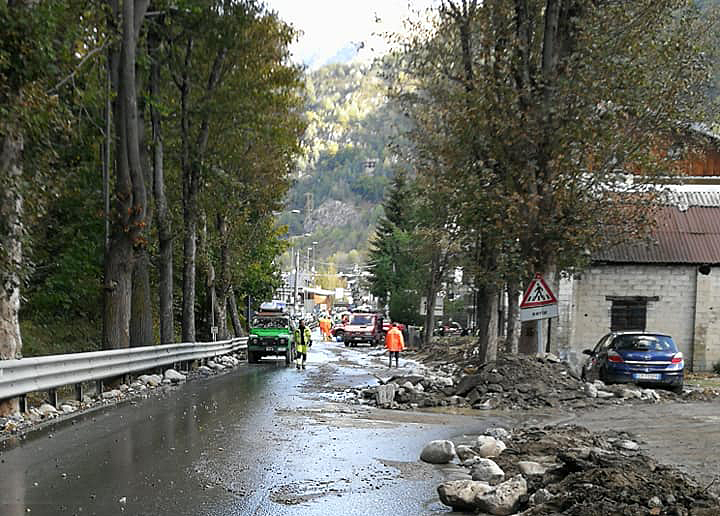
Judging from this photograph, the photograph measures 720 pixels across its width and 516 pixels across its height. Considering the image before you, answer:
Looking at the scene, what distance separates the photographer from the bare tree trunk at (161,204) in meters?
27.8

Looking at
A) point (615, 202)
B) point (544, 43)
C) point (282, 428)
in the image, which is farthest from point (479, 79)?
point (282, 428)

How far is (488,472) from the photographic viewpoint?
29.8 ft

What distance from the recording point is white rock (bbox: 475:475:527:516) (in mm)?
7625

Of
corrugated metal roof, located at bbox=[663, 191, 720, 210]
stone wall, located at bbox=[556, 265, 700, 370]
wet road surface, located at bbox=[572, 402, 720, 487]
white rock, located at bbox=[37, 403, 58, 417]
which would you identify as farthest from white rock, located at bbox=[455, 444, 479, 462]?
corrugated metal roof, located at bbox=[663, 191, 720, 210]

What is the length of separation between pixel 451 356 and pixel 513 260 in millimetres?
16136

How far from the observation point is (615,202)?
2445 cm

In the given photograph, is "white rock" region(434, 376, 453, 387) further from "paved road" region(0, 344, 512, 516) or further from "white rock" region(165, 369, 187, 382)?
"white rock" region(165, 369, 187, 382)

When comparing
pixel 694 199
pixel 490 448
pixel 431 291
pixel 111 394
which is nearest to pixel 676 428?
pixel 490 448

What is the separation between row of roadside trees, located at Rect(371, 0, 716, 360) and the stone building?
19.2 feet

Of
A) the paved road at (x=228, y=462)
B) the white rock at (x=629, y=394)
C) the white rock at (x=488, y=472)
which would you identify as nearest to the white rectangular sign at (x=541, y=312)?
the white rock at (x=629, y=394)

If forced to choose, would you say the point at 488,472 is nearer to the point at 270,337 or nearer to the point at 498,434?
the point at 498,434

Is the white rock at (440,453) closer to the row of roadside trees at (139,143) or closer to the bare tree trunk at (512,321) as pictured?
the row of roadside trees at (139,143)

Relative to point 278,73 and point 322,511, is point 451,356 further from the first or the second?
point 322,511

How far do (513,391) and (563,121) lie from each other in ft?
24.7
